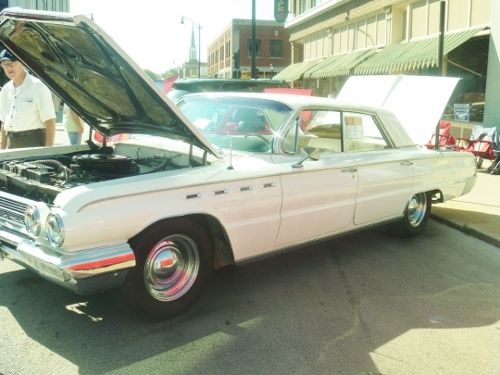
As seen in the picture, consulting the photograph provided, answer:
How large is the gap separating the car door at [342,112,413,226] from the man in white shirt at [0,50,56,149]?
3.25 m

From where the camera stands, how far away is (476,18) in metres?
13.5

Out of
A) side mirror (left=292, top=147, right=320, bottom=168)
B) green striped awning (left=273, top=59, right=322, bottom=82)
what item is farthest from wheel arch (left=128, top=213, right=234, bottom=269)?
green striped awning (left=273, top=59, right=322, bottom=82)

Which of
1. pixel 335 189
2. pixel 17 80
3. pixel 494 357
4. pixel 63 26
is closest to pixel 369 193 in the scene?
pixel 335 189

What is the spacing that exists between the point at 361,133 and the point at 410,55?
11.3 m

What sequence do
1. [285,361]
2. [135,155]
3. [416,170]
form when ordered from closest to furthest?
[285,361] → [135,155] → [416,170]

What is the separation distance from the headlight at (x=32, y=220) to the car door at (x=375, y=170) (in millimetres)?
2763

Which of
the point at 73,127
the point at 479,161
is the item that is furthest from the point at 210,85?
the point at 479,161

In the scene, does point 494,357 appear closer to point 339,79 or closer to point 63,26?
point 63,26

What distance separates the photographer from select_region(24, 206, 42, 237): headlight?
3.21 metres

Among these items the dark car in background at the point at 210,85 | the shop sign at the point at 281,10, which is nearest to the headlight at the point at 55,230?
the dark car in background at the point at 210,85

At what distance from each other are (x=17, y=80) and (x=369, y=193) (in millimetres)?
3894

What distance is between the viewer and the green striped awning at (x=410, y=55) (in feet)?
44.3

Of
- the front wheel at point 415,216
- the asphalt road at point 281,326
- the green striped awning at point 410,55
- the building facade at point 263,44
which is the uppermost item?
the building facade at point 263,44

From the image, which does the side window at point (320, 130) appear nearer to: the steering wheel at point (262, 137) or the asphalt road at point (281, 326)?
the steering wheel at point (262, 137)
